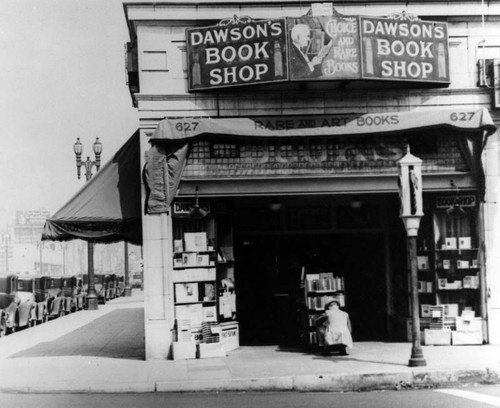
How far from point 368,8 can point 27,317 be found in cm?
1522

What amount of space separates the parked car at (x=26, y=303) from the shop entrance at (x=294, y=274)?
900 cm

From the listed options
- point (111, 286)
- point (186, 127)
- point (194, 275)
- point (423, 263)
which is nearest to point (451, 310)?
point (423, 263)

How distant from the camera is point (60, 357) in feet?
47.2

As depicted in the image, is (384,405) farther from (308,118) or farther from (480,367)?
(308,118)

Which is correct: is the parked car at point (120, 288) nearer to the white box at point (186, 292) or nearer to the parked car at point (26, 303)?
the parked car at point (26, 303)

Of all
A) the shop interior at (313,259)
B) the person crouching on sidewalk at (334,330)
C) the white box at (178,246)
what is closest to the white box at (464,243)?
the shop interior at (313,259)

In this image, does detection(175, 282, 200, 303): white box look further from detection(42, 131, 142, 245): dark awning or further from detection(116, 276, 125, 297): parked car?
detection(116, 276, 125, 297): parked car

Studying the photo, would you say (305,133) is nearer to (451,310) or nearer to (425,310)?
(425,310)

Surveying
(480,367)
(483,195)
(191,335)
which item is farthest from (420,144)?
(191,335)

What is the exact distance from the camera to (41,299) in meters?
25.5

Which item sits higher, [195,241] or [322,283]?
[195,241]

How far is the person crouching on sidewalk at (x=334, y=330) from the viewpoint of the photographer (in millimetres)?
12703

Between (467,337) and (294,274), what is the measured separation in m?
4.41

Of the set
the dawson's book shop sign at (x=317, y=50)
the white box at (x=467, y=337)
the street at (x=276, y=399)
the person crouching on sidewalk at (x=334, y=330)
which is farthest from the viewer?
the white box at (x=467, y=337)
